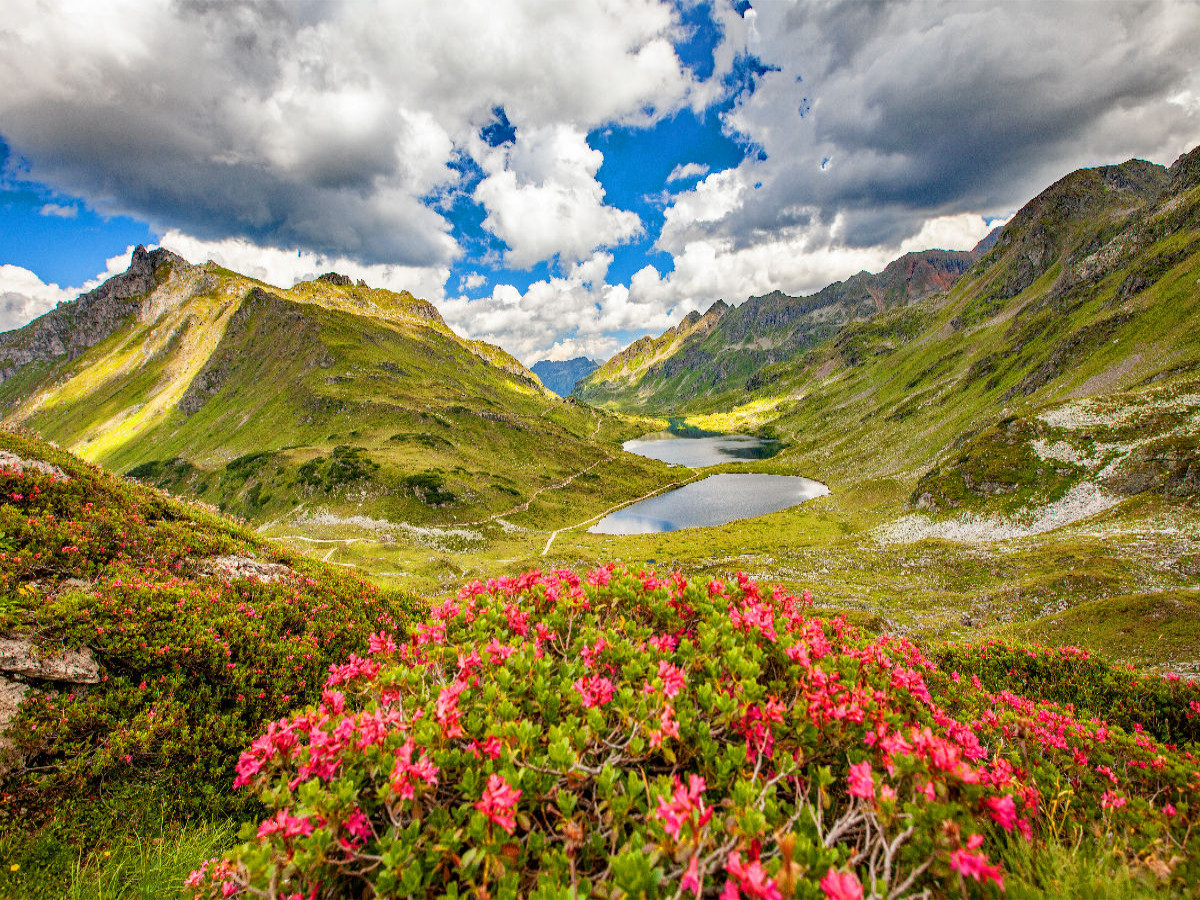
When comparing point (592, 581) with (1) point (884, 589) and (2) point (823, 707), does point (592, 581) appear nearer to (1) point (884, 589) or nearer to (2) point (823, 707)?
(2) point (823, 707)

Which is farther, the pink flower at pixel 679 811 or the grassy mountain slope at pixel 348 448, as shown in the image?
the grassy mountain slope at pixel 348 448

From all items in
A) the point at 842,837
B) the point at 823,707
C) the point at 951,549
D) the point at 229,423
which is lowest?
the point at 951,549

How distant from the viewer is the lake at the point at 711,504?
117725mm

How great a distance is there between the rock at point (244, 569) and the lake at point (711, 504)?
9749 cm

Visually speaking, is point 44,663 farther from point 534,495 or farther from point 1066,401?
point 534,495

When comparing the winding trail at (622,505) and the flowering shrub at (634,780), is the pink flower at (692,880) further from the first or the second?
the winding trail at (622,505)

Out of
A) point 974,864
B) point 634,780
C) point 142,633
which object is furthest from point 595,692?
point 142,633

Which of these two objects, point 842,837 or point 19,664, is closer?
point 842,837

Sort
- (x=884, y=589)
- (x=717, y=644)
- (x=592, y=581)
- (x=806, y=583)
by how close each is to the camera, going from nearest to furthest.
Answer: (x=717, y=644)
(x=592, y=581)
(x=884, y=589)
(x=806, y=583)

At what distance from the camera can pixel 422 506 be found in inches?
3947

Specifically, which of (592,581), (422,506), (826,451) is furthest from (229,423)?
(826,451)

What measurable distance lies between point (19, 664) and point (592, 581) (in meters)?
9.15

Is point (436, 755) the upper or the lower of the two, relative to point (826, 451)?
upper

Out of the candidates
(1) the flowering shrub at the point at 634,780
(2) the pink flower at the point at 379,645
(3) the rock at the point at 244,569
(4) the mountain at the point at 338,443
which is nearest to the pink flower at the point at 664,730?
(1) the flowering shrub at the point at 634,780
